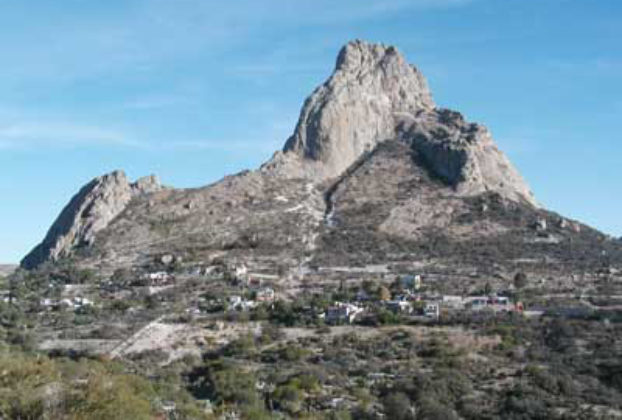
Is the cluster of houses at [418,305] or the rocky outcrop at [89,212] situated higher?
the rocky outcrop at [89,212]

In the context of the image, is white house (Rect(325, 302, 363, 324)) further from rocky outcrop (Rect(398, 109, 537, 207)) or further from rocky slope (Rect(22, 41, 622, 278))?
rocky outcrop (Rect(398, 109, 537, 207))

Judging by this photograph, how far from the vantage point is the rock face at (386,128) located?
322ft

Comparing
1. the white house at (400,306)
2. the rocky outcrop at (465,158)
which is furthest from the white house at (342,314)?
the rocky outcrop at (465,158)

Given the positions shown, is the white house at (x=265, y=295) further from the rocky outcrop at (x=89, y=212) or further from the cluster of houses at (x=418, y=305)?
the rocky outcrop at (x=89, y=212)

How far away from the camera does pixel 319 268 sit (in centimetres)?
8006

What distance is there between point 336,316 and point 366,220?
3279 cm

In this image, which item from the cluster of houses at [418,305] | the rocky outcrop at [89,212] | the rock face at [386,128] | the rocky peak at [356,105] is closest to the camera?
the cluster of houses at [418,305]

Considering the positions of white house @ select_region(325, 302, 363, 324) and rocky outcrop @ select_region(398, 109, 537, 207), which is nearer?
white house @ select_region(325, 302, 363, 324)

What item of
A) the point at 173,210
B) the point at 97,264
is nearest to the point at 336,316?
the point at 97,264

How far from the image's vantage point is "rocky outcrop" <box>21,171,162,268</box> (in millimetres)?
93938

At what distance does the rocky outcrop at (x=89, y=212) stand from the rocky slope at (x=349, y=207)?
0.55 feet

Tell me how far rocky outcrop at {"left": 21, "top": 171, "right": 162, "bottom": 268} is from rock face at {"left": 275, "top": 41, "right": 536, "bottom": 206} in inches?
666

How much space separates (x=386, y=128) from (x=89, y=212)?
3560 centimetres

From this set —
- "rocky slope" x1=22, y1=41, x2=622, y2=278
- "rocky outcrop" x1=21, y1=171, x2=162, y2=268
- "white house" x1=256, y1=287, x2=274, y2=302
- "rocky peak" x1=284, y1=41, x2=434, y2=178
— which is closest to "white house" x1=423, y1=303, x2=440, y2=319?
"white house" x1=256, y1=287, x2=274, y2=302
